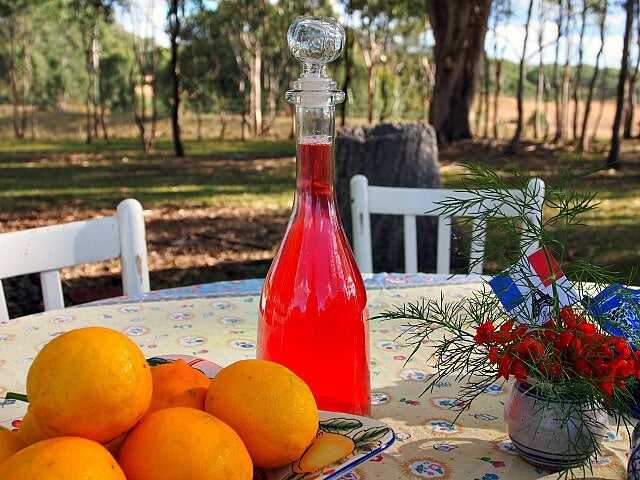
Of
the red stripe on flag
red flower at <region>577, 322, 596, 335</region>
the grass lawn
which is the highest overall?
the red stripe on flag

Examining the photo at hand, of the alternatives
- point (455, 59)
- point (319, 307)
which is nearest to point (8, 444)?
point (319, 307)

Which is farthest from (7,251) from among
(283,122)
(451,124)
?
(283,122)

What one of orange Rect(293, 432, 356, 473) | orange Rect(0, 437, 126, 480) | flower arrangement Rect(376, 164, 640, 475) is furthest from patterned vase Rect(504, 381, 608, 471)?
orange Rect(0, 437, 126, 480)

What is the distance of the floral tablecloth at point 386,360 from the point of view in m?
0.89

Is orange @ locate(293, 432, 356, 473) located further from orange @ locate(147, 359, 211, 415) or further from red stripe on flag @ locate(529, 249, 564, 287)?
red stripe on flag @ locate(529, 249, 564, 287)

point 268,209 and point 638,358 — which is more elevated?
point 638,358

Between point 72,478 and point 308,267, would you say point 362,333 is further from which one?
point 72,478

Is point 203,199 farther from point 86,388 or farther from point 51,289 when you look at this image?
point 86,388

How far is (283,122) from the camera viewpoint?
86.5ft

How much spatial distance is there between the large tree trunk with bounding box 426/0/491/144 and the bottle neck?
40.9 ft

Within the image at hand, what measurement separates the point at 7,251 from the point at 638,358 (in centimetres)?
144

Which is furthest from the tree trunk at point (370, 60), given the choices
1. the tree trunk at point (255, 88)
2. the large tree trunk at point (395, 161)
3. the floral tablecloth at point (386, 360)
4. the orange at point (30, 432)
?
the orange at point (30, 432)

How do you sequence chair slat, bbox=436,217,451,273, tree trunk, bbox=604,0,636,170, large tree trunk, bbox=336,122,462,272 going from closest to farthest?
chair slat, bbox=436,217,451,273 < large tree trunk, bbox=336,122,462,272 < tree trunk, bbox=604,0,636,170

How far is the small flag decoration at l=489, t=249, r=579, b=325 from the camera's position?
30.6 inches
